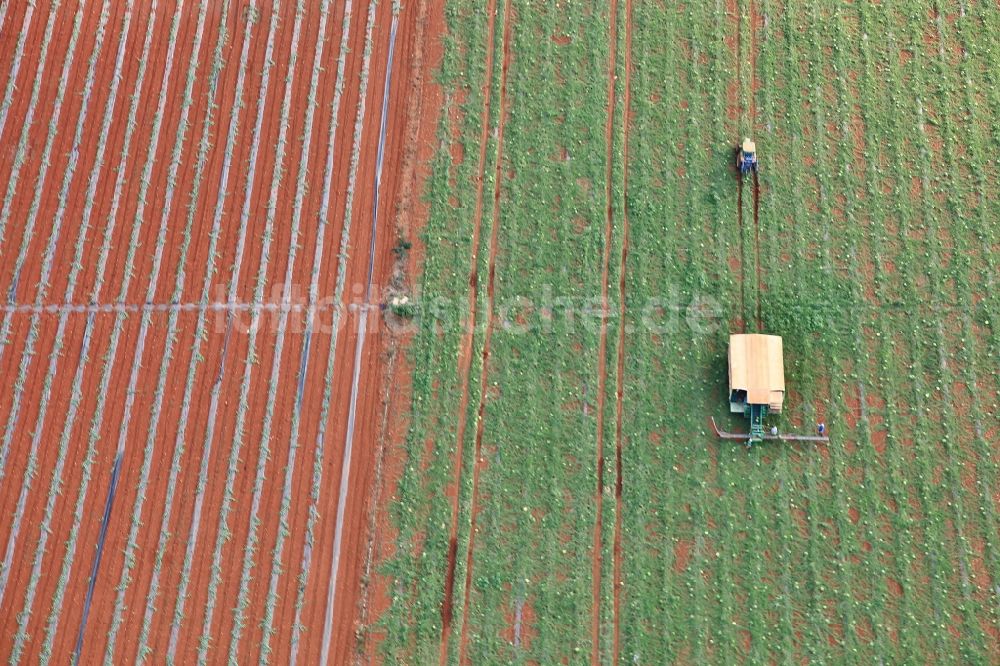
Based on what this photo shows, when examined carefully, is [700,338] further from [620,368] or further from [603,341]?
[603,341]

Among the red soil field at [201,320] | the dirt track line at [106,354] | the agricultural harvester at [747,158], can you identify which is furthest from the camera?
the agricultural harvester at [747,158]

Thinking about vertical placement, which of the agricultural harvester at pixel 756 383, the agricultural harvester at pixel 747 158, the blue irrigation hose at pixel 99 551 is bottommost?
the blue irrigation hose at pixel 99 551

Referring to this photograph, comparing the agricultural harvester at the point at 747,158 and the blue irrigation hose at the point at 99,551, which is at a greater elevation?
the agricultural harvester at the point at 747,158

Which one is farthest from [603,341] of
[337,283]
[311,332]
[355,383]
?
[311,332]

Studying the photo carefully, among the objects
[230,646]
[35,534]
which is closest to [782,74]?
[230,646]

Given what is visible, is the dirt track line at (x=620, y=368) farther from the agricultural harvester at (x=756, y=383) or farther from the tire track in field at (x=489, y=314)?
the tire track in field at (x=489, y=314)

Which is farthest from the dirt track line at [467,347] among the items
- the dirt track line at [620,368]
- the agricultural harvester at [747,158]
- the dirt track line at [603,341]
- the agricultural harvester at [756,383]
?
the agricultural harvester at [747,158]
